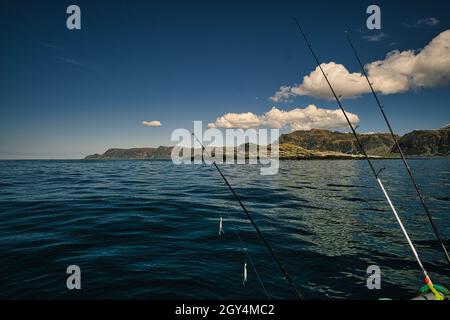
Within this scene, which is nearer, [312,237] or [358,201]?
[312,237]

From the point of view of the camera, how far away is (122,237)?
34.2 feet

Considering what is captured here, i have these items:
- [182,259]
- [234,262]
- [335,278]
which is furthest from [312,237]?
[182,259]

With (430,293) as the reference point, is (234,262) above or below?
below

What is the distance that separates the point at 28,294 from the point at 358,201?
20.3 meters

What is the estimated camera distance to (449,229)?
41.4 ft

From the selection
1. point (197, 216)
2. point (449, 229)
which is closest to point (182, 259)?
point (197, 216)

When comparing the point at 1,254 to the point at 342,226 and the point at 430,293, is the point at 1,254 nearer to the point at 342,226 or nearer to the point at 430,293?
the point at 430,293

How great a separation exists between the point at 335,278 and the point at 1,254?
10.8 metres

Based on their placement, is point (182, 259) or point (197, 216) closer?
point (182, 259)

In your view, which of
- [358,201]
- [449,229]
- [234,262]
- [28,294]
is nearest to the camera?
[28,294]
